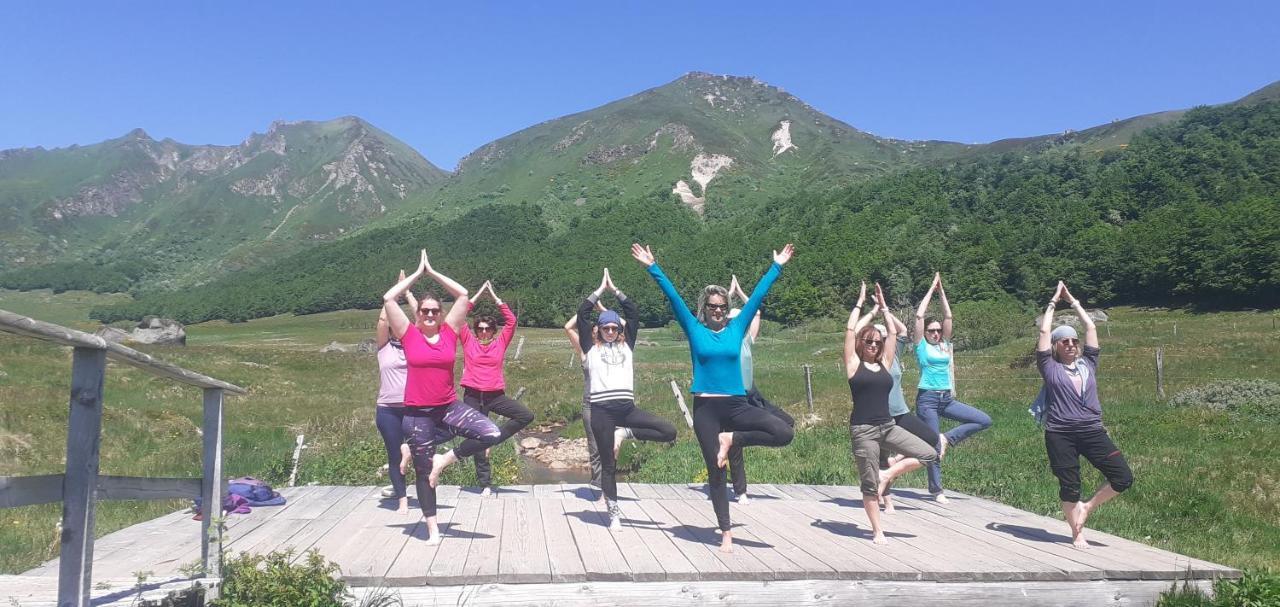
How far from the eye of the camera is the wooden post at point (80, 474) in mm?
3861

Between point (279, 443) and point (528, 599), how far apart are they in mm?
13866

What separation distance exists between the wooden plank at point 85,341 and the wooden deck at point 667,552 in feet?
4.05

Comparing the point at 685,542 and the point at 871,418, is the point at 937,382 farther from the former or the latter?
the point at 685,542

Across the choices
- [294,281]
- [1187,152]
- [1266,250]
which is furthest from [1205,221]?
[294,281]

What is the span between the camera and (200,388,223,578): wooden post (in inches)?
208

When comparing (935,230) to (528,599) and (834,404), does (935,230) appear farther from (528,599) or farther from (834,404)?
(528,599)

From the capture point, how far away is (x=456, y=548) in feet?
22.3

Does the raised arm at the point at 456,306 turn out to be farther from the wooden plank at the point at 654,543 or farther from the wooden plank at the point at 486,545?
the wooden plank at the point at 654,543

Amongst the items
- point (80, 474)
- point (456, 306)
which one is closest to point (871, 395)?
point (456, 306)

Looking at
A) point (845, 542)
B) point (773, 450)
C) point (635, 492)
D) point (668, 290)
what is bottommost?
point (773, 450)

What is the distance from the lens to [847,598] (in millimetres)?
5883

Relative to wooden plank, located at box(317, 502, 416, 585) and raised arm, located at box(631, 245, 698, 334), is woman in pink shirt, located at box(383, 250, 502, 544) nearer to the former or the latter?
wooden plank, located at box(317, 502, 416, 585)

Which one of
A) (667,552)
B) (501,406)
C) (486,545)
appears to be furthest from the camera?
(501,406)

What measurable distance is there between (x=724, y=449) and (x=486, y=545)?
81.9 inches
